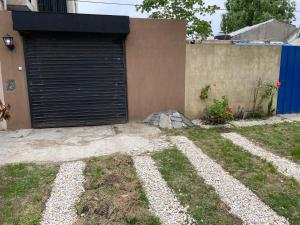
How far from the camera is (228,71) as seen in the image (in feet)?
22.2

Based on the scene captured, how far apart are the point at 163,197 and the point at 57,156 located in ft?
7.34

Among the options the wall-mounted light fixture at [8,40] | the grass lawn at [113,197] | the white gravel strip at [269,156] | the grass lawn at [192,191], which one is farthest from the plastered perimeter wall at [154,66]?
the grass lawn at [113,197]

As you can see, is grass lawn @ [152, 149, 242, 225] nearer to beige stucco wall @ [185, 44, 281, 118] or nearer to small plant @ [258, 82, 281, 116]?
beige stucco wall @ [185, 44, 281, 118]

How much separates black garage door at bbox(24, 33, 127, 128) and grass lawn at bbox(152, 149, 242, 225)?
8.32 feet

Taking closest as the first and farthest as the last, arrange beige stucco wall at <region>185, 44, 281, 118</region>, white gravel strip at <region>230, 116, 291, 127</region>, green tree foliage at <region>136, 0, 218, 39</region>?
white gravel strip at <region>230, 116, 291, 127</region>
beige stucco wall at <region>185, 44, 281, 118</region>
green tree foliage at <region>136, 0, 218, 39</region>

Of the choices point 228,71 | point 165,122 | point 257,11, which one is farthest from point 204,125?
point 257,11

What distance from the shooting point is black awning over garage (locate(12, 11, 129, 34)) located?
539cm

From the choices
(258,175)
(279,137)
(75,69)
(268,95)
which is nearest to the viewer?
(258,175)

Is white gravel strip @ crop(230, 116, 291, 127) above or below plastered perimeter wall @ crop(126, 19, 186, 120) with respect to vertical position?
below

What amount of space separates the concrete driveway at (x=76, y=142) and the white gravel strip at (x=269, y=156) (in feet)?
4.84

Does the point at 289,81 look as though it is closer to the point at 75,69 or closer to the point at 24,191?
the point at 75,69

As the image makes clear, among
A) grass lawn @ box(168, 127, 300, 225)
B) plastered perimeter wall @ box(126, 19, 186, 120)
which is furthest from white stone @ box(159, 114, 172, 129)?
grass lawn @ box(168, 127, 300, 225)

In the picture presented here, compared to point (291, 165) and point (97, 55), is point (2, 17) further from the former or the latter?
point (291, 165)

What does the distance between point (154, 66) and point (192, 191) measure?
3.87 meters
